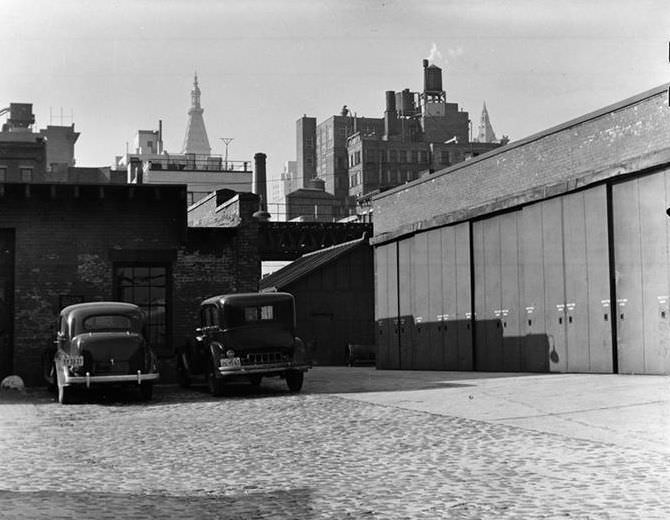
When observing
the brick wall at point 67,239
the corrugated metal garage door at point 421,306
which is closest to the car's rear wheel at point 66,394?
the brick wall at point 67,239

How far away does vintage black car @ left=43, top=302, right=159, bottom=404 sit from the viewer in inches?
742

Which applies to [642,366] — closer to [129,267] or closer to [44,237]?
[129,267]

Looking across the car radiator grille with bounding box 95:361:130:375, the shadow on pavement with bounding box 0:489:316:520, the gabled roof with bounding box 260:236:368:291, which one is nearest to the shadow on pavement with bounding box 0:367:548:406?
the car radiator grille with bounding box 95:361:130:375

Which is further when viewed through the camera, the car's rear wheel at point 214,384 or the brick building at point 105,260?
the brick building at point 105,260

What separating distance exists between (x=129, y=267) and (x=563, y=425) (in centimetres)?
1651

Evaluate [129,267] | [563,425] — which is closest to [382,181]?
[129,267]

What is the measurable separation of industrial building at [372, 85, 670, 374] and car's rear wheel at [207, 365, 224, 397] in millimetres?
7518

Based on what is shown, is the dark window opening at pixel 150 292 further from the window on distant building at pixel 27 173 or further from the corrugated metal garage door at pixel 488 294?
the window on distant building at pixel 27 173

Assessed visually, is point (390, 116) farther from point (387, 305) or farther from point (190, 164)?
point (387, 305)

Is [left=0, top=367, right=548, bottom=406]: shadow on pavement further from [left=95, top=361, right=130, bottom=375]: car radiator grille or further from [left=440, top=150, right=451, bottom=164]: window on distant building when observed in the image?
[left=440, top=150, right=451, bottom=164]: window on distant building

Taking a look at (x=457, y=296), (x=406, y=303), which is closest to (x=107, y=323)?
(x=457, y=296)

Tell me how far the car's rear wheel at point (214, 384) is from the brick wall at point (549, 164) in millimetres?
8366

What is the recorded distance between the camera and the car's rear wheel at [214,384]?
19625 mm

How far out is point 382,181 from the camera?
108 meters
